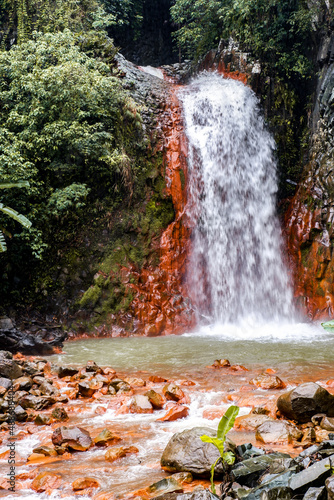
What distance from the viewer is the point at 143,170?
43.5 feet

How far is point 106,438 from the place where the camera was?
3.91 metres

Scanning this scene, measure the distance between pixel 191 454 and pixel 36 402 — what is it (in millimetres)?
2664

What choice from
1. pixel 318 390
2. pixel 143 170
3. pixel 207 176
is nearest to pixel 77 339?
pixel 143 170

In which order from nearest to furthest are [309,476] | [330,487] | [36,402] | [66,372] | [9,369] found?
[330,487] → [309,476] → [36,402] → [9,369] → [66,372]

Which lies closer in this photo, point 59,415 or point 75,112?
point 59,415

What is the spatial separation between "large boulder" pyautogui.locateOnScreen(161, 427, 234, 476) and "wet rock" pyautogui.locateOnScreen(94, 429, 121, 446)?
796mm

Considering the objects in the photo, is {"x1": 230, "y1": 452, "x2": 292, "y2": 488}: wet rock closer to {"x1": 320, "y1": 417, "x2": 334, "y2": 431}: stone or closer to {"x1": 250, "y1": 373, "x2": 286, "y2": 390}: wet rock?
{"x1": 320, "y1": 417, "x2": 334, "y2": 431}: stone

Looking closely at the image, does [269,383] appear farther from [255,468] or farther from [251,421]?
[255,468]

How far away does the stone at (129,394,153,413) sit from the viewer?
4.87m

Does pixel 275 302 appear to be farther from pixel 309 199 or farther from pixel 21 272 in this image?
pixel 21 272

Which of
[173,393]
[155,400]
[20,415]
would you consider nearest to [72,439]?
[20,415]

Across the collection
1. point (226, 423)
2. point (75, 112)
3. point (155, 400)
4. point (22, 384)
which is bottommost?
point (155, 400)

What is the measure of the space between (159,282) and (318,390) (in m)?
8.34

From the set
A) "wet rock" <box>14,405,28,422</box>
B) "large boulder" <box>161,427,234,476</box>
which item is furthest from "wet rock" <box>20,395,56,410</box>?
"large boulder" <box>161,427,234,476</box>
